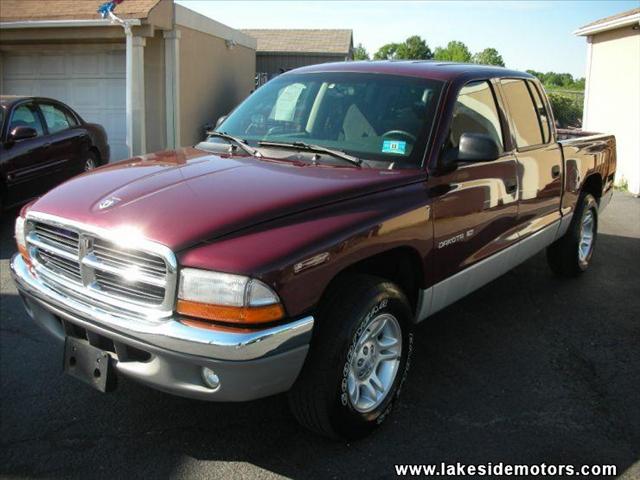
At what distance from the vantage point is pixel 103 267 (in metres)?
2.74

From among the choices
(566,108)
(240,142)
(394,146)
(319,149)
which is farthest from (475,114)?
(566,108)

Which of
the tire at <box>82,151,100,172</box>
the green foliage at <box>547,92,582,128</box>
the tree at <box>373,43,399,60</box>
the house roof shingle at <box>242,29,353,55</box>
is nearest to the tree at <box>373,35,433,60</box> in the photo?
the tree at <box>373,43,399,60</box>

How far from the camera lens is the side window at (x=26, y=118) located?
788 cm

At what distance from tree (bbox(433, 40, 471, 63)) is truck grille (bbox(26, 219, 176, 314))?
5785 centimetres

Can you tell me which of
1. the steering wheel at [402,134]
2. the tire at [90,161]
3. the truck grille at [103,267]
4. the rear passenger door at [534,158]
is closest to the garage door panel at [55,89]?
the tire at [90,161]

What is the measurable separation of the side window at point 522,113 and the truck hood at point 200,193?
1528 mm

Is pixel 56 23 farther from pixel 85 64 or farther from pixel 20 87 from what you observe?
pixel 20 87

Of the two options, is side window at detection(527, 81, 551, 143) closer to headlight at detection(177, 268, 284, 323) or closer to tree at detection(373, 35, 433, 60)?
headlight at detection(177, 268, 284, 323)

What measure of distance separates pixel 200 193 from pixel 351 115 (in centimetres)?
132

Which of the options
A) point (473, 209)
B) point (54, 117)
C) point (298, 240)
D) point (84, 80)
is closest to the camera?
point (298, 240)

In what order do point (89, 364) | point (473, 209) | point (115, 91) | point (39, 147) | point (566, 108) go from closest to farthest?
point (89, 364), point (473, 209), point (39, 147), point (115, 91), point (566, 108)

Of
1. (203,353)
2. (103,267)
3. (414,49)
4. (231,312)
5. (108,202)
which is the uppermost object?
(414,49)

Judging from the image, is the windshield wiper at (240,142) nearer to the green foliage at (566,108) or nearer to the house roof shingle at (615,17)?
the house roof shingle at (615,17)

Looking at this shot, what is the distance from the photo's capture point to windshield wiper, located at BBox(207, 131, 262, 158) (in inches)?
146
